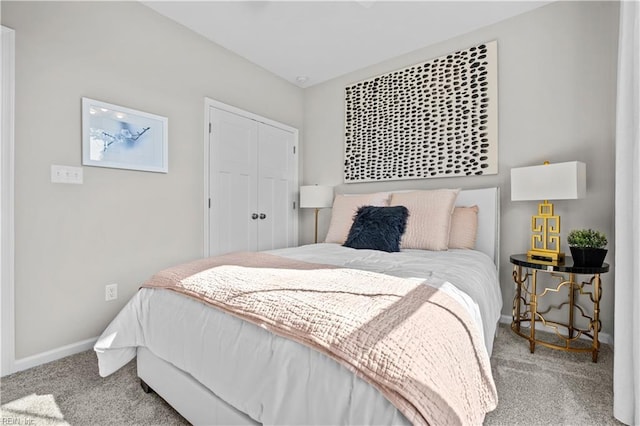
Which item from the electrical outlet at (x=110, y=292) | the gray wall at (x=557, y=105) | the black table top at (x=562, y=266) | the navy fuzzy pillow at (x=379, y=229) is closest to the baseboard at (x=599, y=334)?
the gray wall at (x=557, y=105)

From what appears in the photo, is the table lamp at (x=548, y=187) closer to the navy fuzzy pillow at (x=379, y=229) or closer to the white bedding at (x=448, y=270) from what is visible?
the white bedding at (x=448, y=270)

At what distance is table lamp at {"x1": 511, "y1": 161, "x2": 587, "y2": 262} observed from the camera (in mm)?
1966

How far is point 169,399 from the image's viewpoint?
1.38 m

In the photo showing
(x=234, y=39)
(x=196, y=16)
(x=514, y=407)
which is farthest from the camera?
(x=234, y=39)

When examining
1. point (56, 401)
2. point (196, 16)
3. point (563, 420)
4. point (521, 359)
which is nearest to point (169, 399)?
point (56, 401)

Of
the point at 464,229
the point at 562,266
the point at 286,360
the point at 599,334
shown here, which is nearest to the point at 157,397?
the point at 286,360

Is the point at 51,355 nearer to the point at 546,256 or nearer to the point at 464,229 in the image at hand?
the point at 464,229

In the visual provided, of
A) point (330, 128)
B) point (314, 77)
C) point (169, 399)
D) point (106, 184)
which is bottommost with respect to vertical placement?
point (169, 399)

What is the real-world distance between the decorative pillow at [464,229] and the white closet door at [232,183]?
82.4 inches

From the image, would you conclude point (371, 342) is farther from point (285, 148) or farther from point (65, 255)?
point (285, 148)

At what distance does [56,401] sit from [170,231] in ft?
4.51

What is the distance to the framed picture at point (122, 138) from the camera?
214 centimetres

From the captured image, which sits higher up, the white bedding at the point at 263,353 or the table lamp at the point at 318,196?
the table lamp at the point at 318,196

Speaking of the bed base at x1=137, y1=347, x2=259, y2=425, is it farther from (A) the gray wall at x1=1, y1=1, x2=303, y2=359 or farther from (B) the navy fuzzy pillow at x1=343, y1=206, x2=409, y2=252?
(B) the navy fuzzy pillow at x1=343, y1=206, x2=409, y2=252
